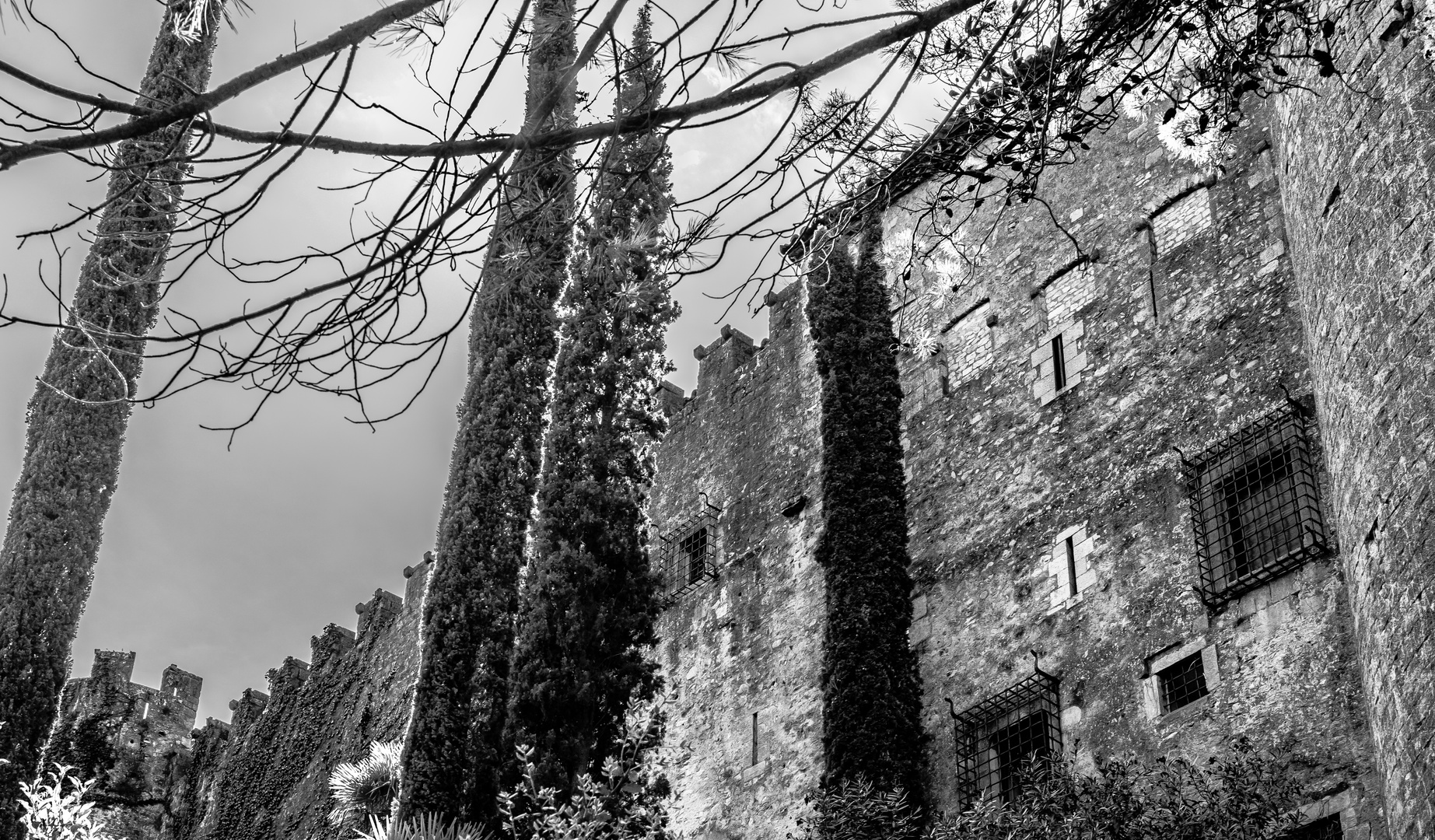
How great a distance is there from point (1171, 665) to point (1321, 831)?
152cm

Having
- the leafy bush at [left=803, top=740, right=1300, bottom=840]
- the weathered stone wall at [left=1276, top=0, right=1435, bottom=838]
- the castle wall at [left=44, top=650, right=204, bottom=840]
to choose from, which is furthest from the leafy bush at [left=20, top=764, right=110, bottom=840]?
the castle wall at [left=44, top=650, right=204, bottom=840]

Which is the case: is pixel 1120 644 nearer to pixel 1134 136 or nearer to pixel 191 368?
pixel 1134 136

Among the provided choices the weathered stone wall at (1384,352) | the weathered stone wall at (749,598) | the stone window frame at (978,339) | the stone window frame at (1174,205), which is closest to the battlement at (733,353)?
the weathered stone wall at (749,598)

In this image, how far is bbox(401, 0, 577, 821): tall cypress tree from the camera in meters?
12.0

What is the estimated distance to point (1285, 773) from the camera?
28.3 ft

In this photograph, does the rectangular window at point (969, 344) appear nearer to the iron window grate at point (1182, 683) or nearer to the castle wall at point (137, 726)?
the iron window grate at point (1182, 683)

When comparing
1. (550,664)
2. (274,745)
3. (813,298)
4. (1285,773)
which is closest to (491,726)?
(550,664)

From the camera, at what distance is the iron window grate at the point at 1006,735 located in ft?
34.2

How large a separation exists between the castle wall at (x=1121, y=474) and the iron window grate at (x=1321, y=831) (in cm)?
7

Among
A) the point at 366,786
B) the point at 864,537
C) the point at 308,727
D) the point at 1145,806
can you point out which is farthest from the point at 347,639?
the point at 1145,806

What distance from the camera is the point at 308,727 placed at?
833 inches

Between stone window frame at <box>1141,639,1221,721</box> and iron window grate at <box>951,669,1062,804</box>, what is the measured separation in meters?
0.68

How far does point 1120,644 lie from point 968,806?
1493mm

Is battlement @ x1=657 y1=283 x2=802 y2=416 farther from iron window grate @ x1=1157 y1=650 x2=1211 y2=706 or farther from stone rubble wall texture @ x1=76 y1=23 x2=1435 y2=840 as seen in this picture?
iron window grate @ x1=1157 y1=650 x2=1211 y2=706
